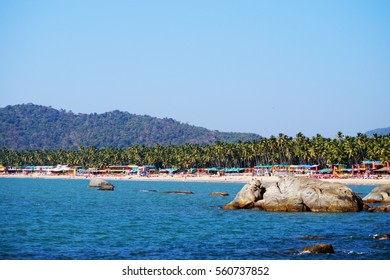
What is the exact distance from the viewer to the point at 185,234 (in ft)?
141

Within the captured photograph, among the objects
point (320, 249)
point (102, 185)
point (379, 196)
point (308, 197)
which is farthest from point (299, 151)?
point (320, 249)

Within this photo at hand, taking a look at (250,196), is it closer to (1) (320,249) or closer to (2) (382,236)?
(2) (382,236)

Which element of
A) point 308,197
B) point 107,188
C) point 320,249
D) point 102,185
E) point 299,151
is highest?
point 299,151

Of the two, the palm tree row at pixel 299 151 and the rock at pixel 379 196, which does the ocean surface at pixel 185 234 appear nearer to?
the rock at pixel 379 196

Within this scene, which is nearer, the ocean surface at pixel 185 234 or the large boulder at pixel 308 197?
the ocean surface at pixel 185 234

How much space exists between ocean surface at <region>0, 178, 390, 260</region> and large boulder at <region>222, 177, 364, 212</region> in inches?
81.0

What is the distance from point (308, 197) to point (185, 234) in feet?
62.6

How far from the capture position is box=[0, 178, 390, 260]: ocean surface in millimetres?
34094

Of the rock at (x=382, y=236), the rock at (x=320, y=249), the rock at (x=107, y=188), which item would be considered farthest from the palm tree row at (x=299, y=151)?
the rock at (x=320, y=249)

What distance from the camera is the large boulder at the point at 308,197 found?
5772 centimetres

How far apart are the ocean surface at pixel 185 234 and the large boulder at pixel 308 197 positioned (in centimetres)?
206

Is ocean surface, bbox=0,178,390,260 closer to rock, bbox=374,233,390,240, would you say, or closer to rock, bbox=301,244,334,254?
rock, bbox=301,244,334,254
